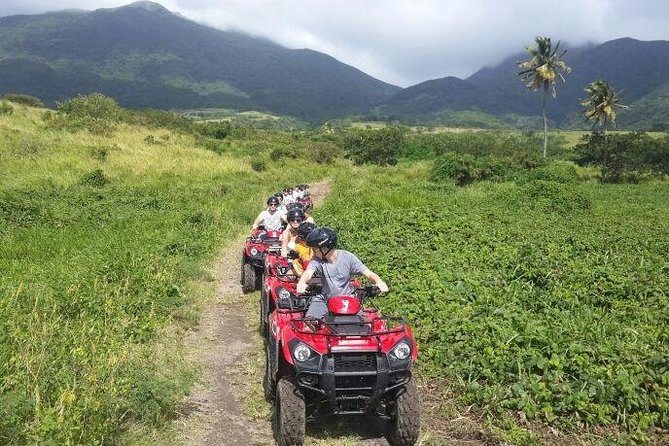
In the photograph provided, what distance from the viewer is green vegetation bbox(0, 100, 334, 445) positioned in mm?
5570

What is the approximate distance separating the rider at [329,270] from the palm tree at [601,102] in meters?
58.2

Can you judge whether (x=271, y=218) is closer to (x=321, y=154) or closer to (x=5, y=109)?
(x=5, y=109)

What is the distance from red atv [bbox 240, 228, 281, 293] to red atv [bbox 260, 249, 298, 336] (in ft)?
5.03

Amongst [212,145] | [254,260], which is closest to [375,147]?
[212,145]

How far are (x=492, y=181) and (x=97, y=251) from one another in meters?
28.6

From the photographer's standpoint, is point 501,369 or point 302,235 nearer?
point 501,369

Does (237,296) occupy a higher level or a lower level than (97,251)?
lower

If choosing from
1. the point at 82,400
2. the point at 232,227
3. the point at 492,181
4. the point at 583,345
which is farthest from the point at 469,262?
the point at 492,181

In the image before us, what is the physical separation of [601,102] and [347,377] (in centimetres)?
6110

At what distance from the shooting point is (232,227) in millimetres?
19531

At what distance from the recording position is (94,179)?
1030 inches

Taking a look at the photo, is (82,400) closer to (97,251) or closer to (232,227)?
(97,251)

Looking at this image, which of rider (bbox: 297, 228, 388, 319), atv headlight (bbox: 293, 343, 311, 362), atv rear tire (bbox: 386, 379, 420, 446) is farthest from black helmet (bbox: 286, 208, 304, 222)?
atv rear tire (bbox: 386, 379, 420, 446)

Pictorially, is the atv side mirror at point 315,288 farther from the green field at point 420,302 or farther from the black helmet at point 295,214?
the black helmet at point 295,214
